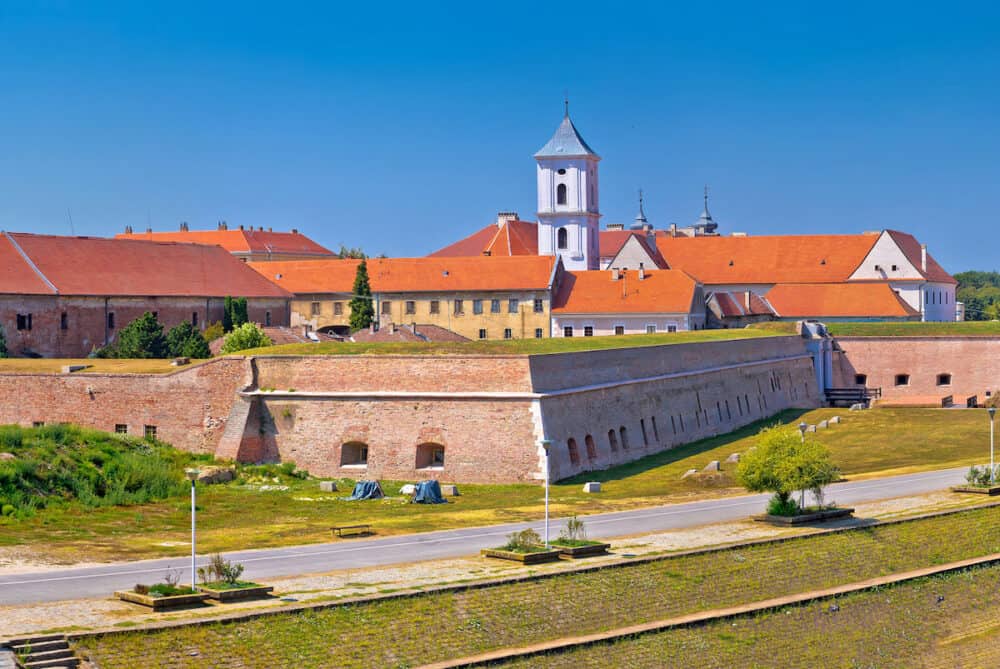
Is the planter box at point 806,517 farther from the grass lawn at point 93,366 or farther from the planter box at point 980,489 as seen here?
the grass lawn at point 93,366

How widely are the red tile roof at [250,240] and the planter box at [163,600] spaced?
8782 cm

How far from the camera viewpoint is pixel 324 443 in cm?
3719

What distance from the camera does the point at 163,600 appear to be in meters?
19.0

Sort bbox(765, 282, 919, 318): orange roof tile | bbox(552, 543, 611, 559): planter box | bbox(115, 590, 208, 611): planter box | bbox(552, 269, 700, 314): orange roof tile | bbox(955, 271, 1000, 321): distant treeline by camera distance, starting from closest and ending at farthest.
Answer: bbox(115, 590, 208, 611): planter box → bbox(552, 543, 611, 559): planter box → bbox(552, 269, 700, 314): orange roof tile → bbox(765, 282, 919, 318): orange roof tile → bbox(955, 271, 1000, 321): distant treeline

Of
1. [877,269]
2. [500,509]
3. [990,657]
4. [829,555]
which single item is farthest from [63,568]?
[877,269]

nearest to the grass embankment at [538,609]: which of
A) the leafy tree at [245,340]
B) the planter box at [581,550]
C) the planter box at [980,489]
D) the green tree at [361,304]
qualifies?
the planter box at [581,550]

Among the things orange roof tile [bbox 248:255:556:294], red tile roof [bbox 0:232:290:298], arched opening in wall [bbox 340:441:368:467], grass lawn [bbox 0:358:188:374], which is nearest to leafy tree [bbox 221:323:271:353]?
grass lawn [bbox 0:358:188:374]

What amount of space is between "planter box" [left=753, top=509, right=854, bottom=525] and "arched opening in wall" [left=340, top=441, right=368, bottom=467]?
12.4 meters

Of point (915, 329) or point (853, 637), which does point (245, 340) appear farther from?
point (915, 329)

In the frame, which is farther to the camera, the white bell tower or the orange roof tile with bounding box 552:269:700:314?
the white bell tower

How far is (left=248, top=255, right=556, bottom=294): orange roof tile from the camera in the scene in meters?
69.4

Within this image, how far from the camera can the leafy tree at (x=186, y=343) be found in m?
49.5

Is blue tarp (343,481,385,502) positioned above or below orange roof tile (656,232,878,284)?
below

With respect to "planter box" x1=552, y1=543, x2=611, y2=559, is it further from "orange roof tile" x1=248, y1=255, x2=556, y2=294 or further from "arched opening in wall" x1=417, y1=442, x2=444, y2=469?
"orange roof tile" x1=248, y1=255, x2=556, y2=294
